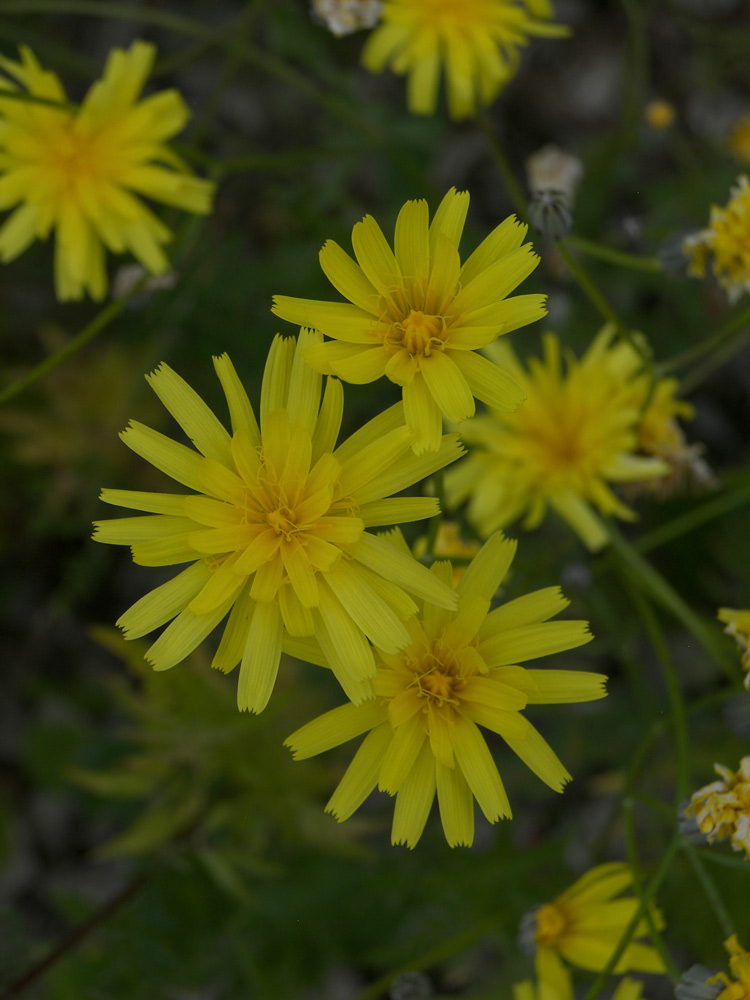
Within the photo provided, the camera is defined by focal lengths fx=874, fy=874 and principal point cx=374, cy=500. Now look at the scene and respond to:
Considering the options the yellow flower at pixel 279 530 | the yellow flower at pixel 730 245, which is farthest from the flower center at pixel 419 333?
the yellow flower at pixel 730 245

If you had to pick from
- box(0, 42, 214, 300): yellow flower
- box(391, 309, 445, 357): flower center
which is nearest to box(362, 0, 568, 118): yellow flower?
box(0, 42, 214, 300): yellow flower

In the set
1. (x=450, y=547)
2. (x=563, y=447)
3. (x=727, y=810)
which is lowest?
(x=727, y=810)

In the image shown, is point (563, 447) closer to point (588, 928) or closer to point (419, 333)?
point (419, 333)

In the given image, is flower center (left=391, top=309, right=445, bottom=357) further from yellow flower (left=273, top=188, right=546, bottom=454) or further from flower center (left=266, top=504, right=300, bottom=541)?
flower center (left=266, top=504, right=300, bottom=541)

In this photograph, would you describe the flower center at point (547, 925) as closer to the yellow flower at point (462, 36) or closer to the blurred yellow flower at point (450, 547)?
the blurred yellow flower at point (450, 547)

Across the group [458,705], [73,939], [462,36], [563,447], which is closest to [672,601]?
[563,447]
